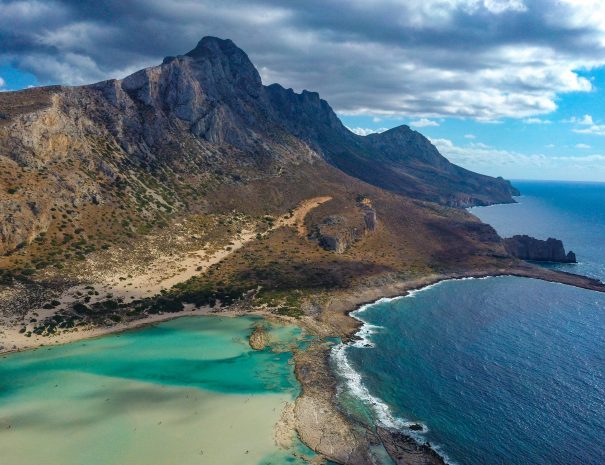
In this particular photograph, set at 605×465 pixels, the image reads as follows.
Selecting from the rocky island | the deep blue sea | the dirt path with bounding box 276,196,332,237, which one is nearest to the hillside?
the rocky island

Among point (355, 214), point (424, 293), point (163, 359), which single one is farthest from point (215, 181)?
point (163, 359)

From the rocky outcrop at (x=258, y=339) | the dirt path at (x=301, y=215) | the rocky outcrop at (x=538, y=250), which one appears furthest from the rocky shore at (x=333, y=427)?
the rocky outcrop at (x=538, y=250)

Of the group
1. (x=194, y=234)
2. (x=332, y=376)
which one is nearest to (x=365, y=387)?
(x=332, y=376)

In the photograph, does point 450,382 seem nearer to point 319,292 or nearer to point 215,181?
point 319,292

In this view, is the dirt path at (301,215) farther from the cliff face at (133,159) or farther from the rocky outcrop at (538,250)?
the rocky outcrop at (538,250)

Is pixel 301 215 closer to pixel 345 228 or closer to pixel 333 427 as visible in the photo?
pixel 345 228

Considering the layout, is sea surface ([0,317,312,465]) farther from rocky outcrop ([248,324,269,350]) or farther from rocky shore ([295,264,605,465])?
rocky shore ([295,264,605,465])

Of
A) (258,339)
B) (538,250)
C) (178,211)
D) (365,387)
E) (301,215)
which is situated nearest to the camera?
(365,387)
